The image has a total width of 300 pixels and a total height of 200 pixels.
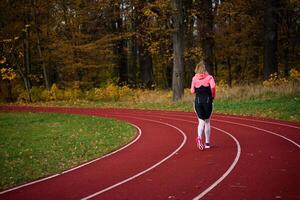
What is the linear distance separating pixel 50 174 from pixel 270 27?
2368cm

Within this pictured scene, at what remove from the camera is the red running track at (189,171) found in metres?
8.24

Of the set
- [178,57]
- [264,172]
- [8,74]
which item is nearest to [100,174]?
[264,172]

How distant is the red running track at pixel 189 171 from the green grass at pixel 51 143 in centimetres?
73

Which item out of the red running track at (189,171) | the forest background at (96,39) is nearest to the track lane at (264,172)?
the red running track at (189,171)

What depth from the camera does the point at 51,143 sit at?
15.5 m

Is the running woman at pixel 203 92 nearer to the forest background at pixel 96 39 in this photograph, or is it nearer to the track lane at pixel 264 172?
the track lane at pixel 264 172

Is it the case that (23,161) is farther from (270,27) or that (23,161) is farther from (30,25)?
(30,25)

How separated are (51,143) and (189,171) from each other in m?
6.91

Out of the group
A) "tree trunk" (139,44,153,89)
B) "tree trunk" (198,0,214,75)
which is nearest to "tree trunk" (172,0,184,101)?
"tree trunk" (198,0,214,75)

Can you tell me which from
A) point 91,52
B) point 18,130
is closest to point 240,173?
point 18,130

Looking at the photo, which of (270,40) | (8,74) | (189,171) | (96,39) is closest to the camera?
(189,171)

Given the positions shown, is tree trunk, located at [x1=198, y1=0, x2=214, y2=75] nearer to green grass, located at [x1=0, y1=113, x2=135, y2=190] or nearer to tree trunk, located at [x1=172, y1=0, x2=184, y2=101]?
tree trunk, located at [x1=172, y1=0, x2=184, y2=101]

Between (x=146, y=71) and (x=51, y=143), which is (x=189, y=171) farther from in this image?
(x=146, y=71)

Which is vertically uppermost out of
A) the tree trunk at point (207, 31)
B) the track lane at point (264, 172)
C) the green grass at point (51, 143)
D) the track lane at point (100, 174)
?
the tree trunk at point (207, 31)
